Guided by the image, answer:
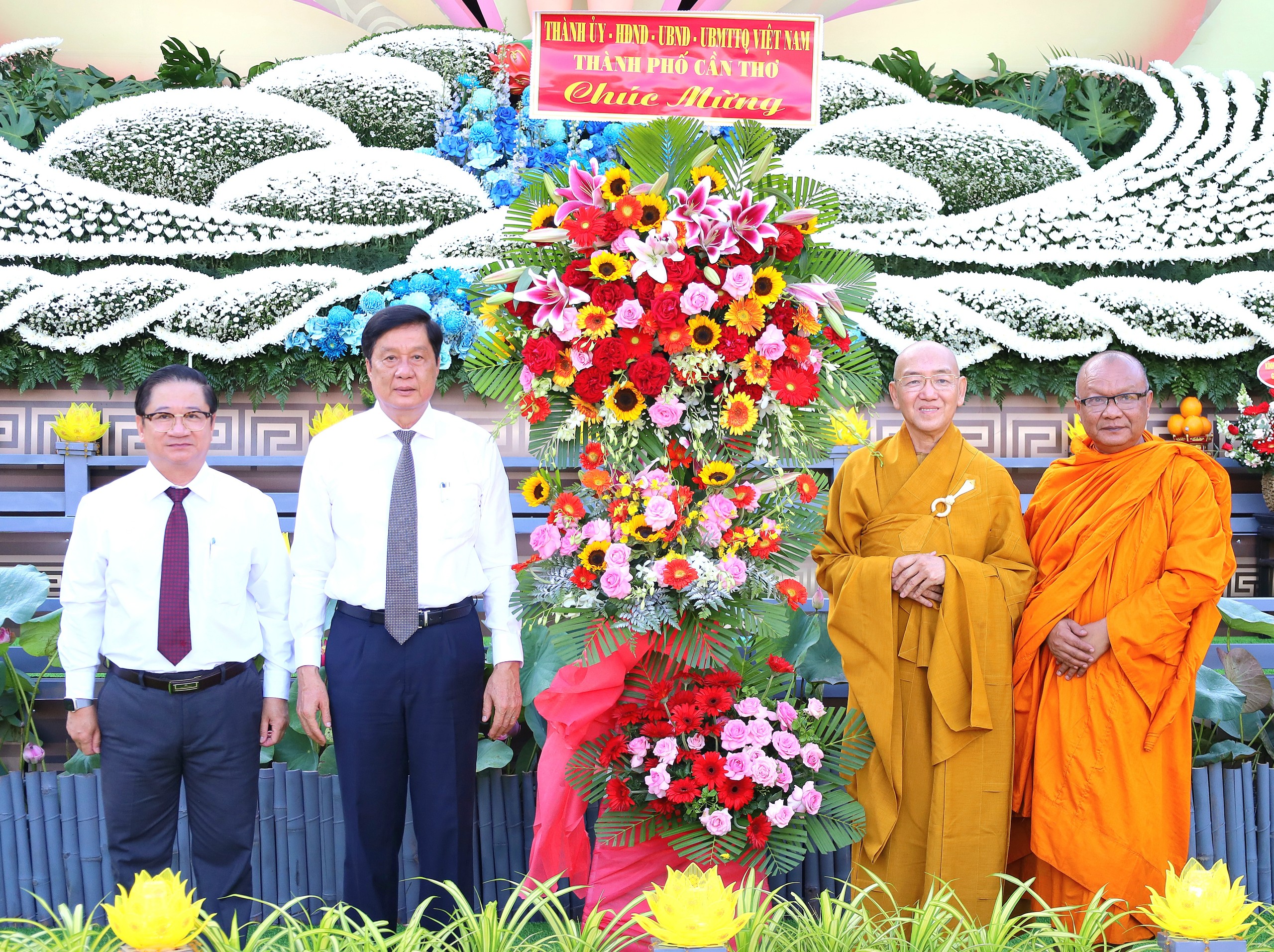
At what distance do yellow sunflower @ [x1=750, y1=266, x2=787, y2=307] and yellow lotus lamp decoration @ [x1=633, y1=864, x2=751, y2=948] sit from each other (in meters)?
0.99

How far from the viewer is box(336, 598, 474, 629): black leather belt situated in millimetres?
1908

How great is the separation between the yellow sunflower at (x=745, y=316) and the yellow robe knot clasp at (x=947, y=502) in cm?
76

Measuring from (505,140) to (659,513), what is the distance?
11.3 feet

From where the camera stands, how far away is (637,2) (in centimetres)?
519

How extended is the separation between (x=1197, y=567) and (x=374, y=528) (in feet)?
5.86

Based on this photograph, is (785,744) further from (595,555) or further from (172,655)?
(172,655)

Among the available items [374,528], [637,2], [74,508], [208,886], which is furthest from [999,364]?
[74,508]

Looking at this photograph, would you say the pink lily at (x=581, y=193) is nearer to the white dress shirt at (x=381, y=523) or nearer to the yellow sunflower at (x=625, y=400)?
the yellow sunflower at (x=625, y=400)

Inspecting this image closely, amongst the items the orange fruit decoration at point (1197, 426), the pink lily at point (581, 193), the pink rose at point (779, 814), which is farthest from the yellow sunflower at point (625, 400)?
the orange fruit decoration at point (1197, 426)

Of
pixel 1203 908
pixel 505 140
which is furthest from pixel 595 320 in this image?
pixel 505 140

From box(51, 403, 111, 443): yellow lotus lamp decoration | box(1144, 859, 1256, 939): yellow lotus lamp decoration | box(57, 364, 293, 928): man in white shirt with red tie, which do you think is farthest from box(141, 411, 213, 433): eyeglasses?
box(51, 403, 111, 443): yellow lotus lamp decoration

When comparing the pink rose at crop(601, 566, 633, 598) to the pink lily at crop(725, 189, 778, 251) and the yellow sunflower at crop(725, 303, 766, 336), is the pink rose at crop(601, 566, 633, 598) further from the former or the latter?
the pink lily at crop(725, 189, 778, 251)

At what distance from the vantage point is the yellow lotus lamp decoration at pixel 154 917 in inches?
42.9

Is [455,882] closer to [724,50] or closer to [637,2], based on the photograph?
[724,50]
